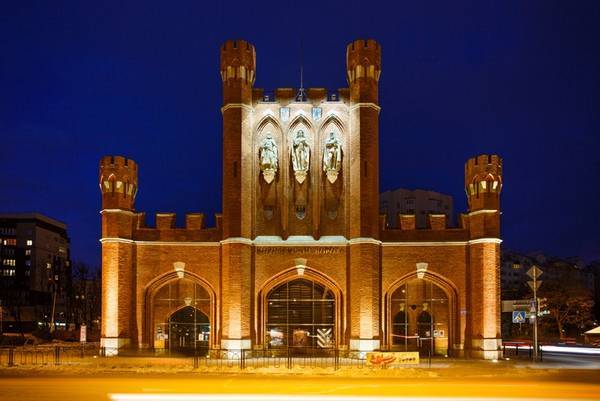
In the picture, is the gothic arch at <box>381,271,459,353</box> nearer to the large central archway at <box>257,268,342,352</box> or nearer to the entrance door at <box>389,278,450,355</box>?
the entrance door at <box>389,278,450,355</box>

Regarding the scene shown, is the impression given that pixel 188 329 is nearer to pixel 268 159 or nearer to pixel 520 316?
pixel 268 159

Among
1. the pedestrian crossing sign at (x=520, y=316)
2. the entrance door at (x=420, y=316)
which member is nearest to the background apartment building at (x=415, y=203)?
the entrance door at (x=420, y=316)

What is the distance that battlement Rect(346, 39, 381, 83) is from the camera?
39.7m

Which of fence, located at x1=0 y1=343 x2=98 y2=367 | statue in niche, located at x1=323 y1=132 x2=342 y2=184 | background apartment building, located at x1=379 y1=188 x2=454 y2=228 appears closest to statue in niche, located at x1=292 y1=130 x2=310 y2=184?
statue in niche, located at x1=323 y1=132 x2=342 y2=184

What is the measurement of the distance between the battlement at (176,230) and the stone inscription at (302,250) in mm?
2979

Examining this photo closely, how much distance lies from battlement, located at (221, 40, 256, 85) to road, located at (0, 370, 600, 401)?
1769 cm

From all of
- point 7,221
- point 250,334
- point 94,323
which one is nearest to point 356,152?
point 250,334

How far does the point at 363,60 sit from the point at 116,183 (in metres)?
15.5

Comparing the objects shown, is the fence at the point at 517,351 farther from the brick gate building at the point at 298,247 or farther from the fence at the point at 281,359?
the fence at the point at 281,359

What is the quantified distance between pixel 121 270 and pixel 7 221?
5126 inches

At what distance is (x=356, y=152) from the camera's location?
3944 cm

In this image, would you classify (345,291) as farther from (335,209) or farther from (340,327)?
(335,209)

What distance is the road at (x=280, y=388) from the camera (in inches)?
826

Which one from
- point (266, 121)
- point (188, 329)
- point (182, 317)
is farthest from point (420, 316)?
point (266, 121)
